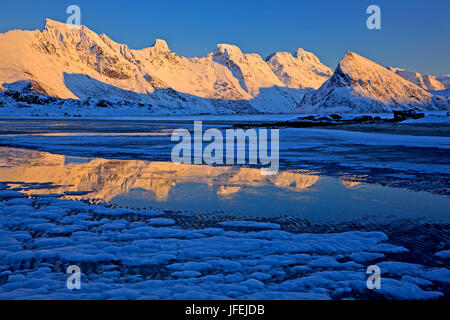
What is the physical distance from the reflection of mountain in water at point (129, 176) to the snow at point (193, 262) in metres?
2.15

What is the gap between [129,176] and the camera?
34.1 feet

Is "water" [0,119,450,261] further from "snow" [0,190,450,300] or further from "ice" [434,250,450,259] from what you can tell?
"snow" [0,190,450,300]

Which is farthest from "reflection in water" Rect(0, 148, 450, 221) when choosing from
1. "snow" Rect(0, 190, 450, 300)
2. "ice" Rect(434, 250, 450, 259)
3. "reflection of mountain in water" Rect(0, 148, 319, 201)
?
"ice" Rect(434, 250, 450, 259)

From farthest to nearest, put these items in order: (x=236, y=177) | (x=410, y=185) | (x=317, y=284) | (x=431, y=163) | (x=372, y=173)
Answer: (x=431, y=163) < (x=372, y=173) < (x=236, y=177) < (x=410, y=185) < (x=317, y=284)

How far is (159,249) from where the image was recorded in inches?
203

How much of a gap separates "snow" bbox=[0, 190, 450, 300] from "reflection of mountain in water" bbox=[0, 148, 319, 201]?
215 centimetres

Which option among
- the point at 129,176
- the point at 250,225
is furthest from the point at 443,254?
the point at 129,176

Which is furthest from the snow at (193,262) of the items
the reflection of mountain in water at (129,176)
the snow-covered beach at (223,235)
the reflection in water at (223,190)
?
the reflection of mountain in water at (129,176)

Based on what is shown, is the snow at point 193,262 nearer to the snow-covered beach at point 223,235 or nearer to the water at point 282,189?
the snow-covered beach at point 223,235

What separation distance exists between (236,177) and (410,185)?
4.15 meters

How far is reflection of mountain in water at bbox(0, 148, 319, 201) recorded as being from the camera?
884cm
